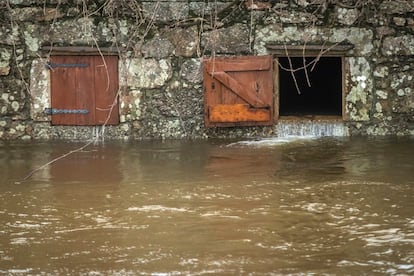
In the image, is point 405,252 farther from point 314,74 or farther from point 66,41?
point 314,74

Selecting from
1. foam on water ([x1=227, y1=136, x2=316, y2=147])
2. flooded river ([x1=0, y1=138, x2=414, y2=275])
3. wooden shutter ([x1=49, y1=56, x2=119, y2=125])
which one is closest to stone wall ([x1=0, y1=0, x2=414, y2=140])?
wooden shutter ([x1=49, y1=56, x2=119, y2=125])

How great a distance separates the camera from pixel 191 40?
920 centimetres

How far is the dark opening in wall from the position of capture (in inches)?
435

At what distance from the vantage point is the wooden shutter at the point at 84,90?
9.28 metres

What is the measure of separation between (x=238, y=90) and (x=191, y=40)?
97cm

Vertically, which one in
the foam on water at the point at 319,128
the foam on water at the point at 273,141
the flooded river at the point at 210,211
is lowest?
the flooded river at the point at 210,211

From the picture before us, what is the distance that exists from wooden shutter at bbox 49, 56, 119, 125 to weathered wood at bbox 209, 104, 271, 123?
1.43 meters

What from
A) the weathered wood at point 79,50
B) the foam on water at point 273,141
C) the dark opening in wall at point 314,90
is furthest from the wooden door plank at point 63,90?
the dark opening in wall at point 314,90

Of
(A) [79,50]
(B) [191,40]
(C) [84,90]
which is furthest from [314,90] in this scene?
(A) [79,50]

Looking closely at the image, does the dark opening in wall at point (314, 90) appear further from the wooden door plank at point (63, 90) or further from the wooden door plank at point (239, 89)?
the wooden door plank at point (63, 90)

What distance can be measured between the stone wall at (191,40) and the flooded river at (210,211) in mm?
1070

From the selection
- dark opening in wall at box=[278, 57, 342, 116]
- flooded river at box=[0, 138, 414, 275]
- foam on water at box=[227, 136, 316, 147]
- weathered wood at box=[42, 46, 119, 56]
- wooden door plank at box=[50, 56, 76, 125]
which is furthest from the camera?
dark opening in wall at box=[278, 57, 342, 116]

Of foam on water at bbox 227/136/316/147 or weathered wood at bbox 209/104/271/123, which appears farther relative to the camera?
weathered wood at bbox 209/104/271/123

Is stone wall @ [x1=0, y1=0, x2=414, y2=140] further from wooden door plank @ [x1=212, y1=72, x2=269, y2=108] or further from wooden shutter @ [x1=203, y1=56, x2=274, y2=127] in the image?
wooden door plank @ [x1=212, y1=72, x2=269, y2=108]
